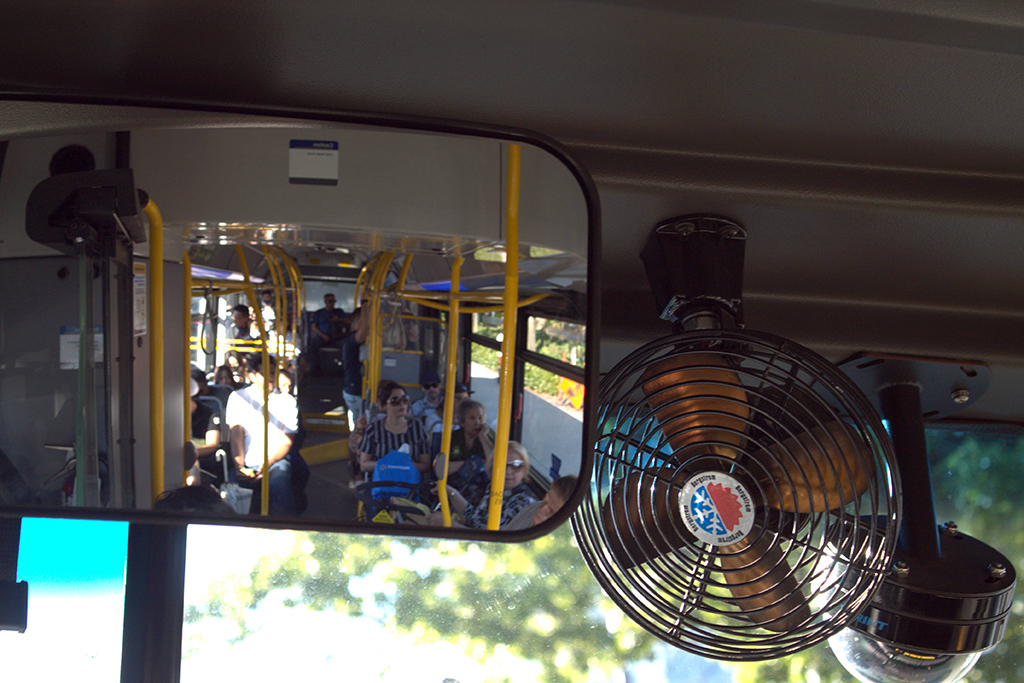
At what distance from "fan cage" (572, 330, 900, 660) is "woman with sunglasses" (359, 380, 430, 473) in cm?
31

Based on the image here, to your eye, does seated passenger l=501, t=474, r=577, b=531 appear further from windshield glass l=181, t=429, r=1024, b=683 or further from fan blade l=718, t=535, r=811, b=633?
windshield glass l=181, t=429, r=1024, b=683

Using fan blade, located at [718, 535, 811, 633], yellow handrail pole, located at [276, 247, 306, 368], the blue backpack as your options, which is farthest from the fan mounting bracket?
yellow handrail pole, located at [276, 247, 306, 368]

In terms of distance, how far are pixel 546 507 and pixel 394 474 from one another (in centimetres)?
25

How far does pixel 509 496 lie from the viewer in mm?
1058

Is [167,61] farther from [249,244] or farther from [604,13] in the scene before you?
[604,13]

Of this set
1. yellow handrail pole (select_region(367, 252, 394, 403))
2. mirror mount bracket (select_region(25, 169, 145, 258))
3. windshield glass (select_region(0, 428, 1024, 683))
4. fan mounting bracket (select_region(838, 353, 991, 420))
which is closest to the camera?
mirror mount bracket (select_region(25, 169, 145, 258))

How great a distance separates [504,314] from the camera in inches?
41.3

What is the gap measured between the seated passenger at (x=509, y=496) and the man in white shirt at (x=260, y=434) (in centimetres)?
24

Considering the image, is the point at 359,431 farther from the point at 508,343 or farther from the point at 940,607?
the point at 940,607

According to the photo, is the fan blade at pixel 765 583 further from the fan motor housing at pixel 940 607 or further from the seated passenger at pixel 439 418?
the seated passenger at pixel 439 418

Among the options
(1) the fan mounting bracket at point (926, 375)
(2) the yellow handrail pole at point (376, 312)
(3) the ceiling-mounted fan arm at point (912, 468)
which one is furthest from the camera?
(1) the fan mounting bracket at point (926, 375)

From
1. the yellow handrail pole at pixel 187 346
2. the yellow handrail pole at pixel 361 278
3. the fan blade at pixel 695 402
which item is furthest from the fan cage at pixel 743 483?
the yellow handrail pole at pixel 187 346

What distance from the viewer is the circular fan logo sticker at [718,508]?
1.00 meters

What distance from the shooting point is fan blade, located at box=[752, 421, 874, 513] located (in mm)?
989
